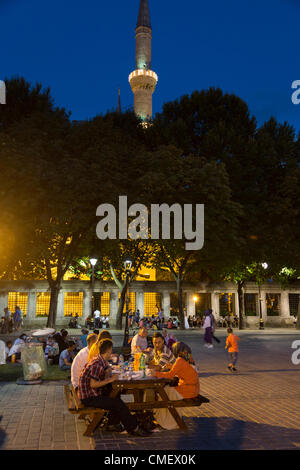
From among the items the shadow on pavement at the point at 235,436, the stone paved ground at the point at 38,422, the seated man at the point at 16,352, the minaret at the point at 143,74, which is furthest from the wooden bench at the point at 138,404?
the minaret at the point at 143,74

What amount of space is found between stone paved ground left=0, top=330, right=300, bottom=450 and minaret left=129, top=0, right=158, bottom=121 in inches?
2338

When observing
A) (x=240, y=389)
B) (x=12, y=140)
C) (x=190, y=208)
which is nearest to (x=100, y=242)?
(x=190, y=208)

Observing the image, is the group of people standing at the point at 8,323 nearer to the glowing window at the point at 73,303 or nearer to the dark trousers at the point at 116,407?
the glowing window at the point at 73,303

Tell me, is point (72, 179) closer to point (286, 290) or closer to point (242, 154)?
point (242, 154)

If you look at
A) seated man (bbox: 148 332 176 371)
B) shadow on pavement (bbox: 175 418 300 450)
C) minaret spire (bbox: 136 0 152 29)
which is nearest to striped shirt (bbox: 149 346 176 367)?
seated man (bbox: 148 332 176 371)

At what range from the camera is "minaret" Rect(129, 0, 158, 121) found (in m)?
66.8

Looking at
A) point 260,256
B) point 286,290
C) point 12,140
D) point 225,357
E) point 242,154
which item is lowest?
point 225,357

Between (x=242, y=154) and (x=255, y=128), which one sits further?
(x=255, y=128)

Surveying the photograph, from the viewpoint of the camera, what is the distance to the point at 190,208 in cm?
2495

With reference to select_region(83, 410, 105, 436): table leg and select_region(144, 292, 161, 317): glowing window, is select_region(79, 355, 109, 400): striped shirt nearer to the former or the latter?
select_region(83, 410, 105, 436): table leg

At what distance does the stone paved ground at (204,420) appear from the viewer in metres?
5.82

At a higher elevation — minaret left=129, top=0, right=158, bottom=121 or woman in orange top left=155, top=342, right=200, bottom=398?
minaret left=129, top=0, right=158, bottom=121

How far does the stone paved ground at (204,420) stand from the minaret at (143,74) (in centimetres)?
5938
